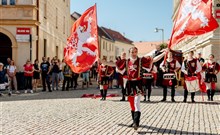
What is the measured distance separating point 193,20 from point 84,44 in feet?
12.2

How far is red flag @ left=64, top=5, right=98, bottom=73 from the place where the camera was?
35.4ft

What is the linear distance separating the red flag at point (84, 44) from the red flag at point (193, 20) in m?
2.71

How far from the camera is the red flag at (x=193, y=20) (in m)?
8.73

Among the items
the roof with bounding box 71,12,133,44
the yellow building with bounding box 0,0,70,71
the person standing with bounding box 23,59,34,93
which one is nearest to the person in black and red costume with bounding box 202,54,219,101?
the person standing with bounding box 23,59,34,93

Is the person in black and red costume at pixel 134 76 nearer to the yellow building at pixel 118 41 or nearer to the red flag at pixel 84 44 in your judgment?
the red flag at pixel 84 44

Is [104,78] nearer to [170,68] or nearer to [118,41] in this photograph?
[170,68]

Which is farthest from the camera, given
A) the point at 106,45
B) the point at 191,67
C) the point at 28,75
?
the point at 106,45

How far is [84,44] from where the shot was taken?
11195mm

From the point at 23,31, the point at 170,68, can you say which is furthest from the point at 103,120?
the point at 23,31

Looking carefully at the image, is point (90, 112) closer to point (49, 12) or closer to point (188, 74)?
point (188, 74)

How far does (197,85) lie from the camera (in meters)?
13.1

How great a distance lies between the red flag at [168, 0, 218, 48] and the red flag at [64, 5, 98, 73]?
107 inches

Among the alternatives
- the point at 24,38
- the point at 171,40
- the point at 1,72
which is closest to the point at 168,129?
the point at 171,40

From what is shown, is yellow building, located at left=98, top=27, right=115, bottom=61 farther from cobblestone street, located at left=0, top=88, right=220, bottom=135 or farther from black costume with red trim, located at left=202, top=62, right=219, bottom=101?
cobblestone street, located at left=0, top=88, right=220, bottom=135
